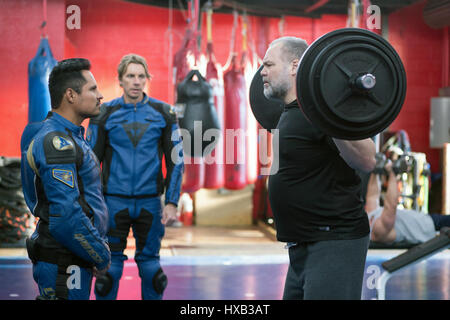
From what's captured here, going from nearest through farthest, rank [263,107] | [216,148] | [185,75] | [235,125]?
1. [263,107]
2. [185,75]
3. [216,148]
4. [235,125]

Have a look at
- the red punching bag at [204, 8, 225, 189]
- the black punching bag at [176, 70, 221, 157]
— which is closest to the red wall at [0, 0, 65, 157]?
the black punching bag at [176, 70, 221, 157]

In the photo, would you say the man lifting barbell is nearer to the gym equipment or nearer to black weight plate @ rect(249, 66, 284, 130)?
black weight plate @ rect(249, 66, 284, 130)

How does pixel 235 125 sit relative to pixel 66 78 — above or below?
below

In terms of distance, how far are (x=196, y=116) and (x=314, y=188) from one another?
240cm

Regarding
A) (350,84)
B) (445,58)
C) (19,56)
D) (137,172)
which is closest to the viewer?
(350,84)

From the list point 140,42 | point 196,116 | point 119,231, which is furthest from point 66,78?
point 140,42

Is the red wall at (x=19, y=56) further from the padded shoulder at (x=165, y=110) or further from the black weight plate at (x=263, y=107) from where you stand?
the black weight plate at (x=263, y=107)

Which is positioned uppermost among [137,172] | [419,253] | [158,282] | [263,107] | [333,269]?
[263,107]

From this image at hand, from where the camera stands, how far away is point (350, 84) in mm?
1383

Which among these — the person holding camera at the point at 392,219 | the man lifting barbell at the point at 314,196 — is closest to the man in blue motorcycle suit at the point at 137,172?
the man lifting barbell at the point at 314,196

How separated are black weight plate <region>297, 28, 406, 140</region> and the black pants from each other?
370 millimetres

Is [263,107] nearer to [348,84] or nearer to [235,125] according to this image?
[348,84]

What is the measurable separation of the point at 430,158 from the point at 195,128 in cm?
363
